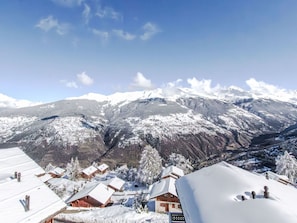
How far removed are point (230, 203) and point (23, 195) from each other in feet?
42.4

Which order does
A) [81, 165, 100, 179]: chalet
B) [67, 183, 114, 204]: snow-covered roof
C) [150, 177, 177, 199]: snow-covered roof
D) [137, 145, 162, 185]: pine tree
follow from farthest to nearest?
1. [81, 165, 100, 179]: chalet
2. [137, 145, 162, 185]: pine tree
3. [67, 183, 114, 204]: snow-covered roof
4. [150, 177, 177, 199]: snow-covered roof

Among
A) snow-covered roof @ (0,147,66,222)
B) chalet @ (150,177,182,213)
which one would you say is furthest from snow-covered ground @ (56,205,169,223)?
snow-covered roof @ (0,147,66,222)

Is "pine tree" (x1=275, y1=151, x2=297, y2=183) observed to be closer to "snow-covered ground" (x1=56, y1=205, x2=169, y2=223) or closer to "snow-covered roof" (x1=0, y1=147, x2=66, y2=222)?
"snow-covered ground" (x1=56, y1=205, x2=169, y2=223)

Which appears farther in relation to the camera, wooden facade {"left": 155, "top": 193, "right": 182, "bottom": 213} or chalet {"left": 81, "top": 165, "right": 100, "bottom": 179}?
chalet {"left": 81, "top": 165, "right": 100, "bottom": 179}

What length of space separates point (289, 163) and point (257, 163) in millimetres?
66465

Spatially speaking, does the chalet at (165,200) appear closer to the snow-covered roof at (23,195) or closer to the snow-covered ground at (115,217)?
the snow-covered ground at (115,217)

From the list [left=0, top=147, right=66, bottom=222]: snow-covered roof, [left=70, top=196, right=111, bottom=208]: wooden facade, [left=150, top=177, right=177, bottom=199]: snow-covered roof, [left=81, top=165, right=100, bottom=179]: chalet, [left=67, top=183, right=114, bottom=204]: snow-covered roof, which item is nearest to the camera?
[left=0, top=147, right=66, bottom=222]: snow-covered roof

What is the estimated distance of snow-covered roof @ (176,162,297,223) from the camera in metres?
11.1

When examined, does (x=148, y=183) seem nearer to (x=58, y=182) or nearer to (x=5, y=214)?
(x=58, y=182)

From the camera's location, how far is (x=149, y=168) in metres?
82.4

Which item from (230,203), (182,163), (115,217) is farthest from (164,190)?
(182,163)

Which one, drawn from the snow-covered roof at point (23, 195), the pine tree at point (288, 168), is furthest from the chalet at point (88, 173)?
the snow-covered roof at point (23, 195)

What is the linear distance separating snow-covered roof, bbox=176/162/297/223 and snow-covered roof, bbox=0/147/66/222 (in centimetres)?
869

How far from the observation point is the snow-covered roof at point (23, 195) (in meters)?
15.4
